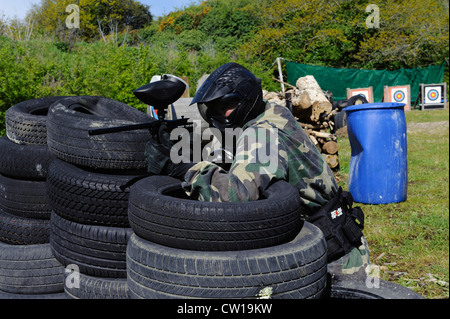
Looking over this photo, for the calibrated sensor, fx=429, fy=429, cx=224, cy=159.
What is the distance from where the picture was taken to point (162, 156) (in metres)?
2.60

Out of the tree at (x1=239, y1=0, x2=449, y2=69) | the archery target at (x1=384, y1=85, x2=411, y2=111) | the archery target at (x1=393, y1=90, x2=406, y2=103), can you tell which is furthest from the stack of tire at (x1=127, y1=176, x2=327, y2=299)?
the tree at (x1=239, y1=0, x2=449, y2=69)

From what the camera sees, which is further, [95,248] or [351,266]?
[95,248]

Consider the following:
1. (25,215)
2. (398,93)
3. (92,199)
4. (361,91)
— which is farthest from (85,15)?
(92,199)

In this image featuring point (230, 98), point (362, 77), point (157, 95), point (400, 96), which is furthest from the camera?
point (362, 77)

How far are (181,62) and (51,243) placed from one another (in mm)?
11551

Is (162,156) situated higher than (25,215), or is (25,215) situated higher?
(162,156)

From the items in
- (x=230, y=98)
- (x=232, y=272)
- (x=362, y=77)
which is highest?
(x=362, y=77)

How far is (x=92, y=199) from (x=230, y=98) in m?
1.19

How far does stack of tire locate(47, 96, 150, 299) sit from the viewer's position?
2928mm

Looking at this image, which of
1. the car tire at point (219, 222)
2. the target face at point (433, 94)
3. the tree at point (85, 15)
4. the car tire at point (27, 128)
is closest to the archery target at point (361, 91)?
the target face at point (433, 94)

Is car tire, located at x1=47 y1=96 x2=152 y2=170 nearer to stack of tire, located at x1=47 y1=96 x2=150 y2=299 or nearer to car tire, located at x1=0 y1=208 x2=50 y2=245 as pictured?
stack of tire, located at x1=47 y1=96 x2=150 y2=299

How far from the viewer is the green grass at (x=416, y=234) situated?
3.88 meters

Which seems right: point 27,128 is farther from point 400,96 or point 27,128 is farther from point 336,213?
point 400,96

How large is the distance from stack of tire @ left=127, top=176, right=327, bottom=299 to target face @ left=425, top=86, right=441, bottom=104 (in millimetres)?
24138
